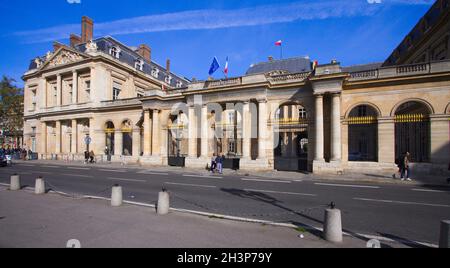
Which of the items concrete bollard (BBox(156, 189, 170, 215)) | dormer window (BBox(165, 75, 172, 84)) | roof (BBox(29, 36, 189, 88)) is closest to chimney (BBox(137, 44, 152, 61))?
roof (BBox(29, 36, 189, 88))

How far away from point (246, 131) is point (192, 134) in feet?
19.1

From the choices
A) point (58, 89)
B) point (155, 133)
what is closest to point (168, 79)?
point (58, 89)

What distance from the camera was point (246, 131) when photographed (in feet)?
63.0

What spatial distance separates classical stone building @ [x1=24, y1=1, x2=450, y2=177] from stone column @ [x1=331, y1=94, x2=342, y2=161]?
0.07m

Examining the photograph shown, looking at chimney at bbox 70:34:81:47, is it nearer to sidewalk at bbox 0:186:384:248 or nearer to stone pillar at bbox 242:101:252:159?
stone pillar at bbox 242:101:252:159

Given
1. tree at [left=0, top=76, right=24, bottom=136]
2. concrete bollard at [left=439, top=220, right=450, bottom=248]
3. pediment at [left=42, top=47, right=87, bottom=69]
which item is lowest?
concrete bollard at [left=439, top=220, right=450, bottom=248]

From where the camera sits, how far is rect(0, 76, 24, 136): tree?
1342 inches

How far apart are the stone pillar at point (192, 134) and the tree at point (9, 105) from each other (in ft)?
112

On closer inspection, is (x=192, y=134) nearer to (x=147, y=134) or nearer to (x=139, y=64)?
(x=147, y=134)

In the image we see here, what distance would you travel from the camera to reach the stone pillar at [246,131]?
18.9 m

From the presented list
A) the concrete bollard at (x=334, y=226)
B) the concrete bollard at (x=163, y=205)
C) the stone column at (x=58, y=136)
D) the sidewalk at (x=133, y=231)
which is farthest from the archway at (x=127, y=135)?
the concrete bollard at (x=334, y=226)

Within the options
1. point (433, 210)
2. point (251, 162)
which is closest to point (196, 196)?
point (433, 210)

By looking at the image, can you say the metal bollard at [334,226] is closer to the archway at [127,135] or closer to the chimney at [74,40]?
the archway at [127,135]

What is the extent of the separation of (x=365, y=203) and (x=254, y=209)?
166 inches
